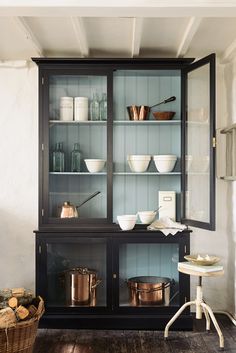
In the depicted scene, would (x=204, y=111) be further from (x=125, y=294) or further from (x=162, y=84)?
(x=125, y=294)

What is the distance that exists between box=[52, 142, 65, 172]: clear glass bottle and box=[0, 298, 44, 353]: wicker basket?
1359 mm

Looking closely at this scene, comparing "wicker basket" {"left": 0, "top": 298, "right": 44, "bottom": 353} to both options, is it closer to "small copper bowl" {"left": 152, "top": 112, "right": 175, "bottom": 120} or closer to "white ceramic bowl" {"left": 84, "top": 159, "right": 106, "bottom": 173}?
"white ceramic bowl" {"left": 84, "top": 159, "right": 106, "bottom": 173}

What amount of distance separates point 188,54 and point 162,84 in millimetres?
394

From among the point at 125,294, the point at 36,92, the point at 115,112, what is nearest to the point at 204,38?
the point at 115,112

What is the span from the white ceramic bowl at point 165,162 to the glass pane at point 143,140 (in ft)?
0.13

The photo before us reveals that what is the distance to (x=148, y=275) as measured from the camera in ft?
13.9

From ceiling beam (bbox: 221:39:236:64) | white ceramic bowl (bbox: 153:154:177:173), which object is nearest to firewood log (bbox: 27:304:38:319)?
white ceramic bowl (bbox: 153:154:177:173)

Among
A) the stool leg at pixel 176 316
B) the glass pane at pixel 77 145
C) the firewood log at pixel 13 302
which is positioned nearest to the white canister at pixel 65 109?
the glass pane at pixel 77 145

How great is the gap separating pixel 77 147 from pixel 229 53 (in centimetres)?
158

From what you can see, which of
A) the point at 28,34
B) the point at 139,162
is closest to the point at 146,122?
the point at 139,162

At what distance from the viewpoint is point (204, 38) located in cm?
396

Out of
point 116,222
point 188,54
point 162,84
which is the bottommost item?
point 116,222

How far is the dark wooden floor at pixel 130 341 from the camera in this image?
359 cm

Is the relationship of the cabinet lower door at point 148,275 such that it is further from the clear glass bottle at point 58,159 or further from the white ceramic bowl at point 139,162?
the clear glass bottle at point 58,159
